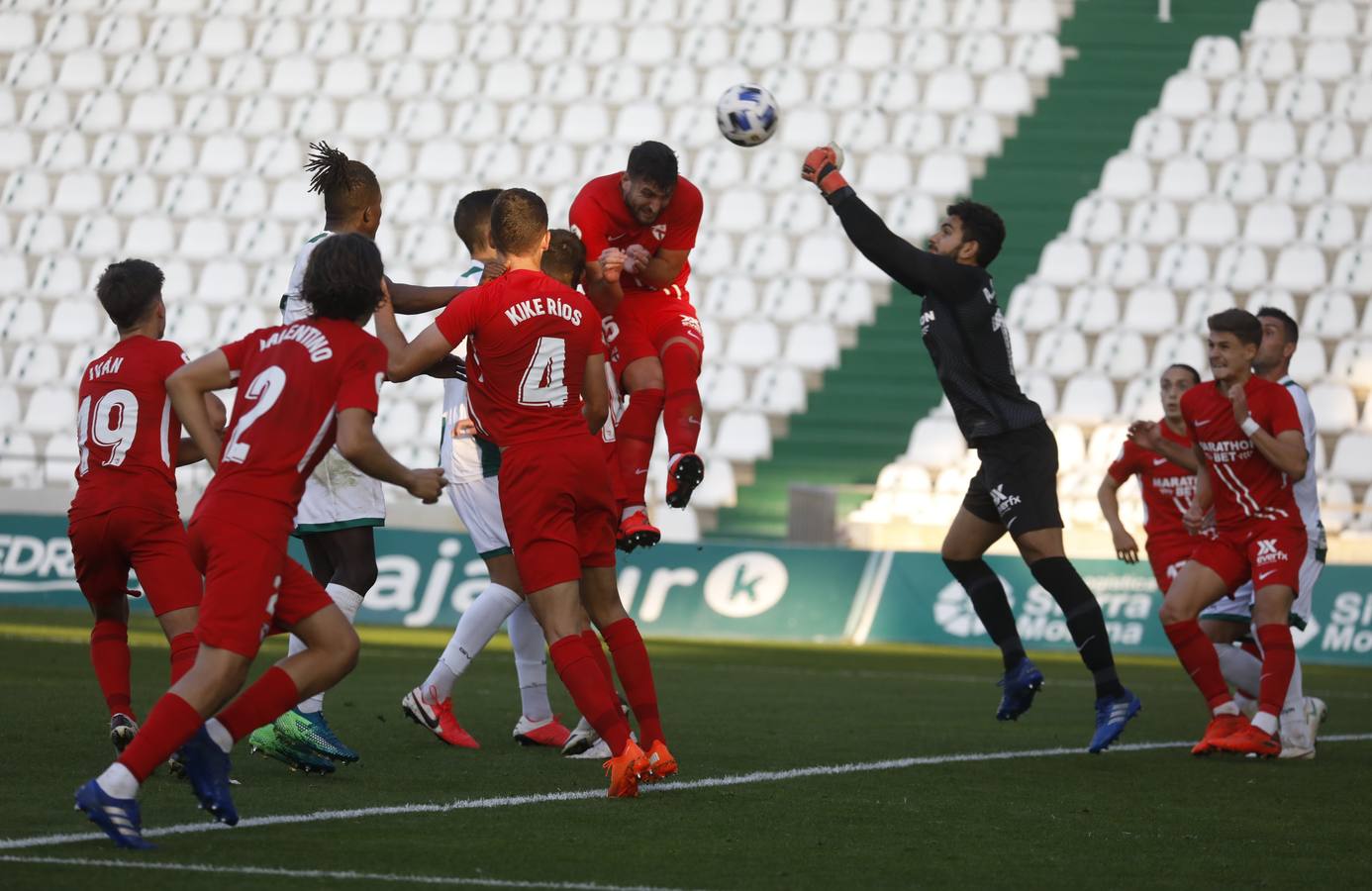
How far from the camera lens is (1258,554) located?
27.5 ft

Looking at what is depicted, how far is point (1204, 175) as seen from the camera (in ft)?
73.6

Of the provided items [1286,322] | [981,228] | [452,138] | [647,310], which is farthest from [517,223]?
[452,138]

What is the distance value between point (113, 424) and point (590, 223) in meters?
2.32

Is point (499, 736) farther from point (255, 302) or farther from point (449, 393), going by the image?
point (255, 302)

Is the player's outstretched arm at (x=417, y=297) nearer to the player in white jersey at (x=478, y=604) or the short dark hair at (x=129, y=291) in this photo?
the player in white jersey at (x=478, y=604)

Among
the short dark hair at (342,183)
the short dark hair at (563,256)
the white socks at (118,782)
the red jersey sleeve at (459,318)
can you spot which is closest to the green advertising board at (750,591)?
the short dark hair at (342,183)

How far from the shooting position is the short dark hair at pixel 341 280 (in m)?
5.30

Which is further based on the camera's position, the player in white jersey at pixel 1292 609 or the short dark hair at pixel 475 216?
the player in white jersey at pixel 1292 609

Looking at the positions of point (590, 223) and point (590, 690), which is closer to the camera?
point (590, 690)

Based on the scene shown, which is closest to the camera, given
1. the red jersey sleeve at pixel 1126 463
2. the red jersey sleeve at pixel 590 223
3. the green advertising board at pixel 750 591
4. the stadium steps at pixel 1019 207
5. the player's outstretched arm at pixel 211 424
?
the player's outstretched arm at pixel 211 424

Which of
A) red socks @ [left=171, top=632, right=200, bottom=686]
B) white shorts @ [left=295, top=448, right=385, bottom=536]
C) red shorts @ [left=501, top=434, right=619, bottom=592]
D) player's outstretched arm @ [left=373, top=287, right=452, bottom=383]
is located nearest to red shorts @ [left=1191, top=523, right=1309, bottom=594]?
red shorts @ [left=501, top=434, right=619, bottom=592]

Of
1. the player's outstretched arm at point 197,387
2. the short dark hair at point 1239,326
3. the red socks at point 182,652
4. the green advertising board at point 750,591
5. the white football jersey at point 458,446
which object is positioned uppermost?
the short dark hair at point 1239,326

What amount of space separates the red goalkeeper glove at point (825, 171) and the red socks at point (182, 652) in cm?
313

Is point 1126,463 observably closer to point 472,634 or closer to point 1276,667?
point 1276,667
